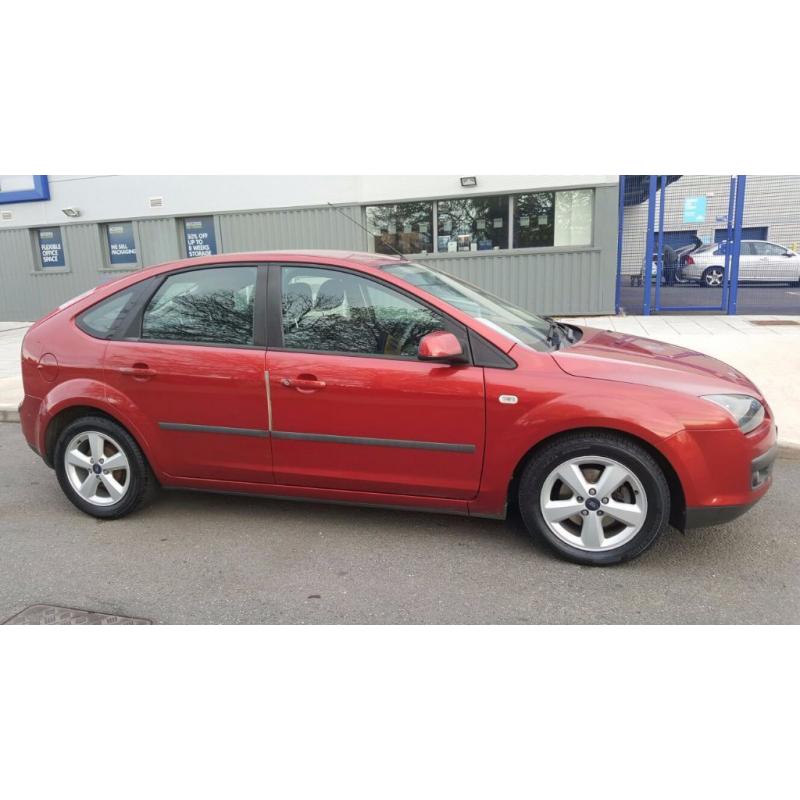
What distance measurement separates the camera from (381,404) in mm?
3445

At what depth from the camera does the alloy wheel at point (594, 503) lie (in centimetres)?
324

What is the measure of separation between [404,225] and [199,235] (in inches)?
182

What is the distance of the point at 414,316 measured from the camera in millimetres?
3539

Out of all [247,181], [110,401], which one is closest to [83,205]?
[247,181]

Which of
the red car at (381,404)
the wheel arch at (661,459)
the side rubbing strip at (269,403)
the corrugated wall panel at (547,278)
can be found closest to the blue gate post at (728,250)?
the corrugated wall panel at (547,278)

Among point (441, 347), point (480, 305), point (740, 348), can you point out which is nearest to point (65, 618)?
point (441, 347)

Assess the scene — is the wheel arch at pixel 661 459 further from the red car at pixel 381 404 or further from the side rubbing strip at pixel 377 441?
the side rubbing strip at pixel 377 441

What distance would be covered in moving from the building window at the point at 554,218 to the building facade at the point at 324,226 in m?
0.02

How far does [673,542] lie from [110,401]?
3.31m

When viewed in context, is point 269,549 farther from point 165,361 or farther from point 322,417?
point 165,361

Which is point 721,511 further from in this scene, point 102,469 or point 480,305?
point 102,469

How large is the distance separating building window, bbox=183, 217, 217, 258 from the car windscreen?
11.1m

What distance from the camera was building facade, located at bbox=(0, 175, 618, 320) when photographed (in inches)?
468

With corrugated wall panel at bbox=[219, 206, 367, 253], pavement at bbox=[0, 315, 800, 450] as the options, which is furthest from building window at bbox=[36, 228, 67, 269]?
corrugated wall panel at bbox=[219, 206, 367, 253]
